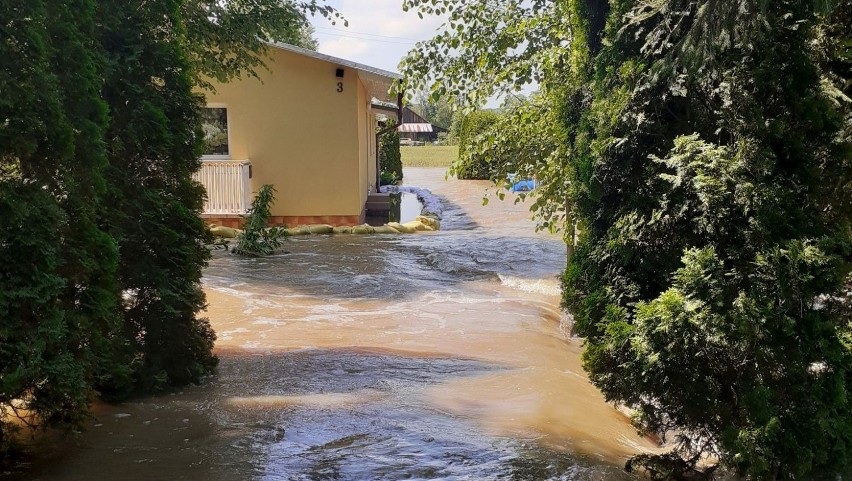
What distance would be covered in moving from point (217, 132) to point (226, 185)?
1616mm

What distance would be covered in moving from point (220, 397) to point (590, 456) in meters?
2.74

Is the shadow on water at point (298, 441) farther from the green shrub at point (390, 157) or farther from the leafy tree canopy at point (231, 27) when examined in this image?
the green shrub at point (390, 157)

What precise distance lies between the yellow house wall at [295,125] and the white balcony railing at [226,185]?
77 cm

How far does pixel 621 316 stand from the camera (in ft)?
15.3

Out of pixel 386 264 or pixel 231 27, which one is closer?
pixel 231 27

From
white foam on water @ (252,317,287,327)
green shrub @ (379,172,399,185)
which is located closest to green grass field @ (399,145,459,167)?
green shrub @ (379,172,399,185)

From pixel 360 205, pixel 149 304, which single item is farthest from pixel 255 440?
pixel 360 205

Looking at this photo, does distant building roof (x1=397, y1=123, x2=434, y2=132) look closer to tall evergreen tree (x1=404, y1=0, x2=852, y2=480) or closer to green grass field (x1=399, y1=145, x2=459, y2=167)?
green grass field (x1=399, y1=145, x2=459, y2=167)

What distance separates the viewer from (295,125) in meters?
17.5

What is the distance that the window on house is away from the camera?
1745 centimetres

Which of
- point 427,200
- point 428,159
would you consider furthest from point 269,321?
point 428,159

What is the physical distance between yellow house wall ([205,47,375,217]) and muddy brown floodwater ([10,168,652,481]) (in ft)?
18.9

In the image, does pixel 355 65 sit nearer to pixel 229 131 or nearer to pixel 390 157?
pixel 229 131

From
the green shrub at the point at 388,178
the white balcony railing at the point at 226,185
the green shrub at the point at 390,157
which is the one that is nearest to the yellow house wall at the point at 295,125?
the white balcony railing at the point at 226,185
